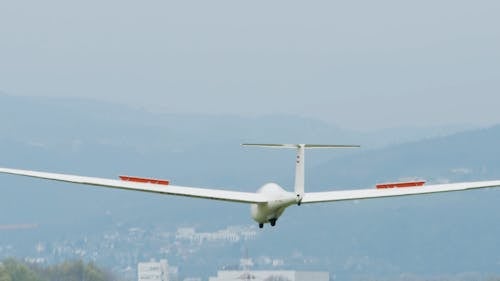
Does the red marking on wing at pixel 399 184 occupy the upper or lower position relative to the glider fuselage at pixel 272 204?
upper

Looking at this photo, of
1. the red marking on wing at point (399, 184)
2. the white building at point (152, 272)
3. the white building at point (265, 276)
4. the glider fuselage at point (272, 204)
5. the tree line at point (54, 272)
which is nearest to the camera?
the glider fuselage at point (272, 204)

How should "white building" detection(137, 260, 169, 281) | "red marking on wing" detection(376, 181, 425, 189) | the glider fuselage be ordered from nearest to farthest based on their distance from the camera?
the glider fuselage < "red marking on wing" detection(376, 181, 425, 189) < "white building" detection(137, 260, 169, 281)

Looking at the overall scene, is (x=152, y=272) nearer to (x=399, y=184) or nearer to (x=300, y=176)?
(x=399, y=184)

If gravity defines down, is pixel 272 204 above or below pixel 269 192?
below

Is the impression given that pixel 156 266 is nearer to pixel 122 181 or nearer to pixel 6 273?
pixel 6 273

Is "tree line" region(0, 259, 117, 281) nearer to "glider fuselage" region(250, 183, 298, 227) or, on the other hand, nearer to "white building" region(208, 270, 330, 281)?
"white building" region(208, 270, 330, 281)

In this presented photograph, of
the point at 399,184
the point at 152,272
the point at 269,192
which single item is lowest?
the point at 269,192

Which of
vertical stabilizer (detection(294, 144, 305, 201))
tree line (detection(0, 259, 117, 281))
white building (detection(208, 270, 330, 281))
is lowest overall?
vertical stabilizer (detection(294, 144, 305, 201))

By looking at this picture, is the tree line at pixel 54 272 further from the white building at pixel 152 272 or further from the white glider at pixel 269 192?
the white glider at pixel 269 192

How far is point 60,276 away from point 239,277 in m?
48.3

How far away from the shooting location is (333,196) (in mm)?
72812

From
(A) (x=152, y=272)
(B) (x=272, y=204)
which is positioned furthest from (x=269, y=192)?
Result: (A) (x=152, y=272)

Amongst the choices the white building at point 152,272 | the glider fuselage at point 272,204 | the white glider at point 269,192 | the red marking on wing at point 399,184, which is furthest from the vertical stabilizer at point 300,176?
the white building at point 152,272

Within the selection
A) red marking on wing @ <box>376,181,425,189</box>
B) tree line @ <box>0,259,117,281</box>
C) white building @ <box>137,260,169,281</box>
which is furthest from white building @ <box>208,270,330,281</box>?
red marking on wing @ <box>376,181,425,189</box>
